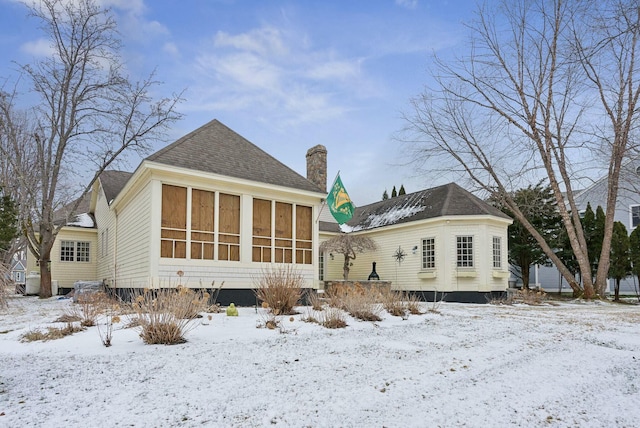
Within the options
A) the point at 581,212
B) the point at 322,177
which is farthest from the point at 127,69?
the point at 581,212

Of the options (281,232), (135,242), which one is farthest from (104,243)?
(281,232)

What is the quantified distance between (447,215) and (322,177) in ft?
18.0

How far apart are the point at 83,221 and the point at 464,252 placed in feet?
57.6

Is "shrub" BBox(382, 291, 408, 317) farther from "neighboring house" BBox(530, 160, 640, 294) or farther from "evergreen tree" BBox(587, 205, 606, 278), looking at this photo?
"neighboring house" BBox(530, 160, 640, 294)

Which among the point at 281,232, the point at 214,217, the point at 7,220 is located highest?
the point at 7,220

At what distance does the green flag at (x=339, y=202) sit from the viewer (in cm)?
1288

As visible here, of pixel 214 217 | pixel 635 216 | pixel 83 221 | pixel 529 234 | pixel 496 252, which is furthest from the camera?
pixel 635 216

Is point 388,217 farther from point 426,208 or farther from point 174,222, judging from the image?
point 174,222

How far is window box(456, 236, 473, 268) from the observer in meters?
17.0

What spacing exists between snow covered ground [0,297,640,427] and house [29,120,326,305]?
4600 mm

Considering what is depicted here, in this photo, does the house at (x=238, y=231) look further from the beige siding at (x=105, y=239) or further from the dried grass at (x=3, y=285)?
the dried grass at (x=3, y=285)

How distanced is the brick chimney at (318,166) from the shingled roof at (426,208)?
3628 millimetres

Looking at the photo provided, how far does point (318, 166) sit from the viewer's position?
19047 mm

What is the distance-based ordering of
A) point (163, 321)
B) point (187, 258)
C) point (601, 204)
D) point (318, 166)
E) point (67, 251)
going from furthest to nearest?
point (601, 204) → point (67, 251) → point (318, 166) → point (187, 258) → point (163, 321)
